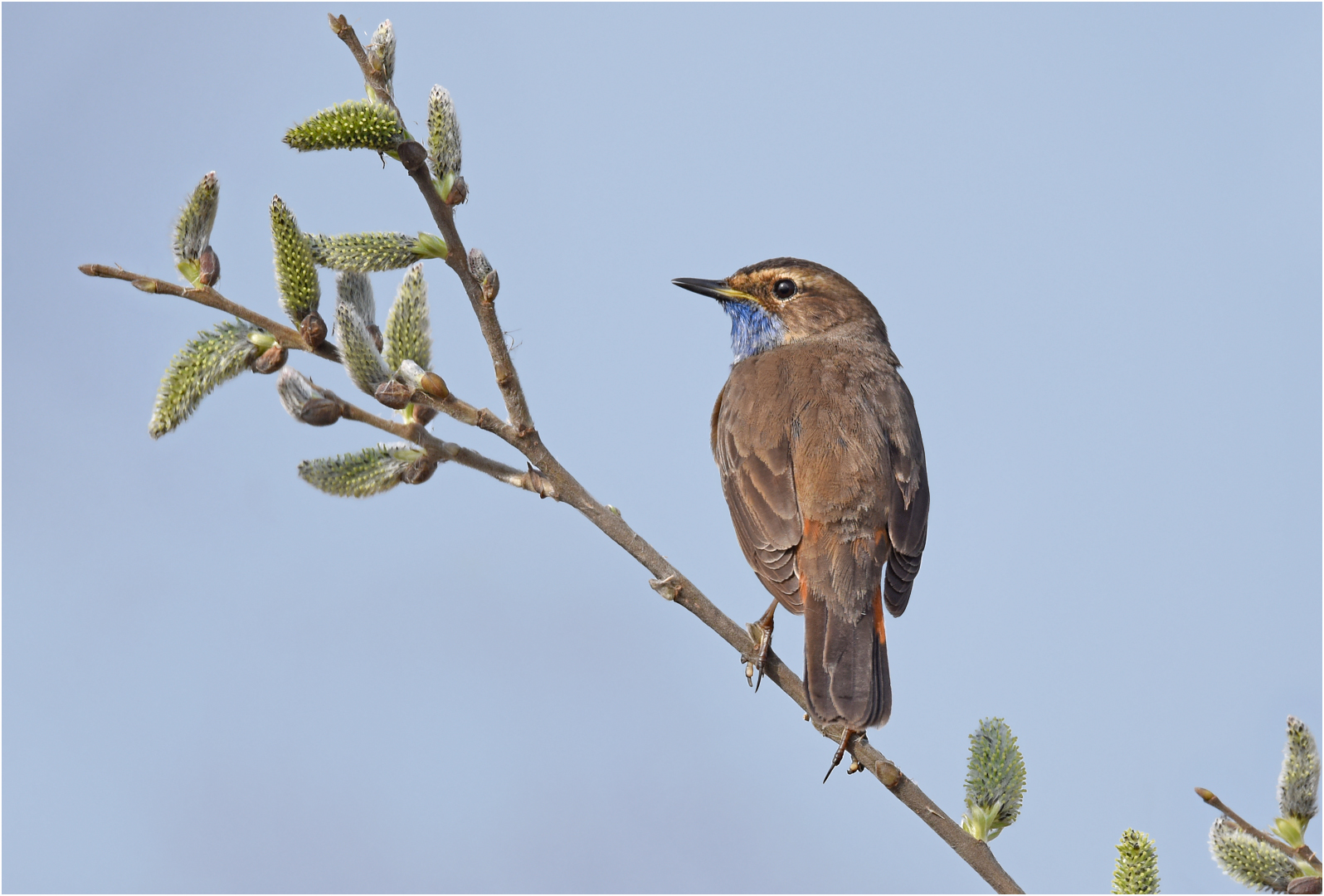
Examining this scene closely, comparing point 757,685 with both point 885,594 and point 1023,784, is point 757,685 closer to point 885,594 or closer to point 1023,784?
point 885,594

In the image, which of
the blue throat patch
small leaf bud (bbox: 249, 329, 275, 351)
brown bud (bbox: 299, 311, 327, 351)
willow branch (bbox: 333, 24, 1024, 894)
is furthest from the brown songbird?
small leaf bud (bbox: 249, 329, 275, 351)

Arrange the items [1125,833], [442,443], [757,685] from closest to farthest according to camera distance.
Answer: [1125,833], [442,443], [757,685]

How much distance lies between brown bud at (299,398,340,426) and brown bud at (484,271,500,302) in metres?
0.58

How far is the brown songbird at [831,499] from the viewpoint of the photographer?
4000 millimetres

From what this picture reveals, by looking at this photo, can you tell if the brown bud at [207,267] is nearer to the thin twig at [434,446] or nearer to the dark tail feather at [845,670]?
the thin twig at [434,446]

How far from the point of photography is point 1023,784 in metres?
3.00

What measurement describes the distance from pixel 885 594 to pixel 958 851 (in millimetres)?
1632

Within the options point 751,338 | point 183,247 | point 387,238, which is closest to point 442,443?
point 387,238

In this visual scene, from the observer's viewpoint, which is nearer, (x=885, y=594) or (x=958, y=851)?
(x=958, y=851)

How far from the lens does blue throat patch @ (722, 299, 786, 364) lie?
20.2 ft

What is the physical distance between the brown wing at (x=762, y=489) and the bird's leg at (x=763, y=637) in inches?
3.1

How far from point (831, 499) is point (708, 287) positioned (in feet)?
6.22

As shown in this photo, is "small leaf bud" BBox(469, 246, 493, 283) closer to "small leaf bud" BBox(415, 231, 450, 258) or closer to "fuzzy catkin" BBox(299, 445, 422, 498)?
"small leaf bud" BBox(415, 231, 450, 258)

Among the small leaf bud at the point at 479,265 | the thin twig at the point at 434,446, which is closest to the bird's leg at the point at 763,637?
the thin twig at the point at 434,446
